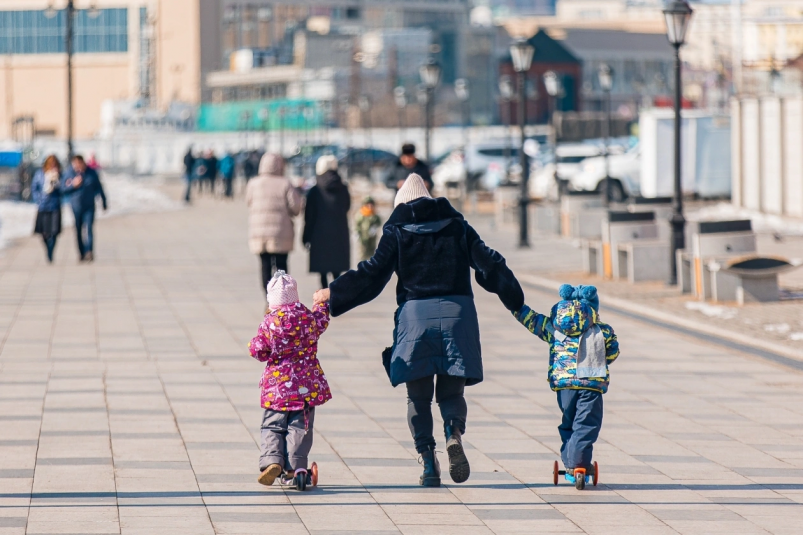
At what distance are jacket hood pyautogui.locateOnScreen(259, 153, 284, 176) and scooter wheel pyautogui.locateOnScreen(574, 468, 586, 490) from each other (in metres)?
8.70

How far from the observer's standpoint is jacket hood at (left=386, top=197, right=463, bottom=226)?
274 inches

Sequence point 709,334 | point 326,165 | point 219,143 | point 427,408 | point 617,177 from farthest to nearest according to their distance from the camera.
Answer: point 219,143
point 617,177
point 326,165
point 709,334
point 427,408

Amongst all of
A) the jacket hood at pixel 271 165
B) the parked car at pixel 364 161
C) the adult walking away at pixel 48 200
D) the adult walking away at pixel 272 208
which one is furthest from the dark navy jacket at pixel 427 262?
the parked car at pixel 364 161

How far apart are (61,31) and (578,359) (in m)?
127

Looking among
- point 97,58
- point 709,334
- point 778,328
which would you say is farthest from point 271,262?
point 97,58

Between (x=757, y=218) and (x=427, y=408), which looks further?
(x=757, y=218)

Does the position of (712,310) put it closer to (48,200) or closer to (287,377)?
(287,377)

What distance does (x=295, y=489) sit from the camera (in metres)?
7.00

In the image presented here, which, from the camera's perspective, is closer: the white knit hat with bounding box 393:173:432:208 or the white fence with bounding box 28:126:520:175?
the white knit hat with bounding box 393:173:432:208

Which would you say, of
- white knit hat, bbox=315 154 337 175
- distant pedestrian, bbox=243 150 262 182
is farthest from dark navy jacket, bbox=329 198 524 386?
distant pedestrian, bbox=243 150 262 182

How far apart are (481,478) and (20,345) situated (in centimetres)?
648

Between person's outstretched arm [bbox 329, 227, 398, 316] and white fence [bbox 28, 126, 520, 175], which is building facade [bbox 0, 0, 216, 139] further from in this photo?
person's outstretched arm [bbox 329, 227, 398, 316]

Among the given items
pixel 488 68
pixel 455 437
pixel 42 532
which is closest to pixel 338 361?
pixel 455 437

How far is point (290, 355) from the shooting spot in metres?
6.90
